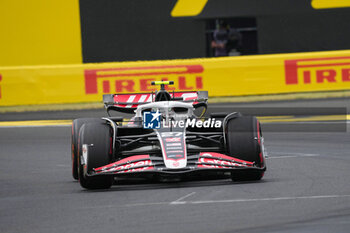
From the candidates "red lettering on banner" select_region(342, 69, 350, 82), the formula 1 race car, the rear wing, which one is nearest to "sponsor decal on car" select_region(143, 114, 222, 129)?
the formula 1 race car

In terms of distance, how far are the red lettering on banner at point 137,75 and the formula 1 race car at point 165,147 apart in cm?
868

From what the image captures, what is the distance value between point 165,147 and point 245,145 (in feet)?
2.89

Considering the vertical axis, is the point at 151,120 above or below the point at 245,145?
above

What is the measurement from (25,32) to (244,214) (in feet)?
Result: 48.4

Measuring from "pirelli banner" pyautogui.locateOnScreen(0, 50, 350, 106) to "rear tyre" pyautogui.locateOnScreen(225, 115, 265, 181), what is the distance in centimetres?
956

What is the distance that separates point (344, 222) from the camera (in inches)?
257

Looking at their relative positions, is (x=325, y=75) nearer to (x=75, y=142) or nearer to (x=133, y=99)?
(x=133, y=99)

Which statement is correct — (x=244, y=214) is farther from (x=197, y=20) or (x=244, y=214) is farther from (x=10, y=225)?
(x=197, y=20)

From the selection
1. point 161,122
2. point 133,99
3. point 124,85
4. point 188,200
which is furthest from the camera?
point 124,85

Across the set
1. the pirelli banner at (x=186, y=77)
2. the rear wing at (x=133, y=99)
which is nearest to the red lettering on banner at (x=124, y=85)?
the pirelli banner at (x=186, y=77)

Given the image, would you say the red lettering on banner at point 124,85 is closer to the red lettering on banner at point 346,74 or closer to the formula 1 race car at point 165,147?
the red lettering on banner at point 346,74

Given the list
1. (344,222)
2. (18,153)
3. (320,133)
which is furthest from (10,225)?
(320,133)

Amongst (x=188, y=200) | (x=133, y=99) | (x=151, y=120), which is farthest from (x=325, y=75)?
(x=188, y=200)

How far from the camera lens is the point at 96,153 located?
342 inches
